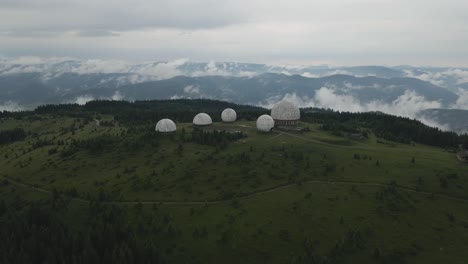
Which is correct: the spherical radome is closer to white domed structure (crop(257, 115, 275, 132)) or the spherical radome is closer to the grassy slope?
white domed structure (crop(257, 115, 275, 132))

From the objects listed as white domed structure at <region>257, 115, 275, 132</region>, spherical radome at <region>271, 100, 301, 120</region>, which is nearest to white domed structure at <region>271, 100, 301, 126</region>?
spherical radome at <region>271, 100, 301, 120</region>

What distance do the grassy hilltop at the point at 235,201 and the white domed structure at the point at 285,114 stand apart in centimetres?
1657

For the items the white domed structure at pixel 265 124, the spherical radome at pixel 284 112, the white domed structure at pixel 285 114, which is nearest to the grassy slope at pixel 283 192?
the white domed structure at pixel 265 124

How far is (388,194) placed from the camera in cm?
8844

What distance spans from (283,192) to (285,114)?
7662cm

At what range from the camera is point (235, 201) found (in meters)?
88.8

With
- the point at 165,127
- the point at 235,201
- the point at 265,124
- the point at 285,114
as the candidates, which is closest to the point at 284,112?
the point at 285,114

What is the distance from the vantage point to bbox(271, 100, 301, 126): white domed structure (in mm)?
165750

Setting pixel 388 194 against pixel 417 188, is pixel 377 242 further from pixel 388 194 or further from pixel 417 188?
pixel 417 188

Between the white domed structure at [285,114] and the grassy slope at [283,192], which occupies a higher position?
the white domed structure at [285,114]

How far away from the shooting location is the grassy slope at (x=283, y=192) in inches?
2800

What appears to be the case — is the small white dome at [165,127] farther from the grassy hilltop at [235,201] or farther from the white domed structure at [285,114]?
the white domed structure at [285,114]

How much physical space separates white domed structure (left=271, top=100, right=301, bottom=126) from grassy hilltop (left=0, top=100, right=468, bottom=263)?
54.4 feet

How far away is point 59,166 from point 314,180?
94.4 metres
